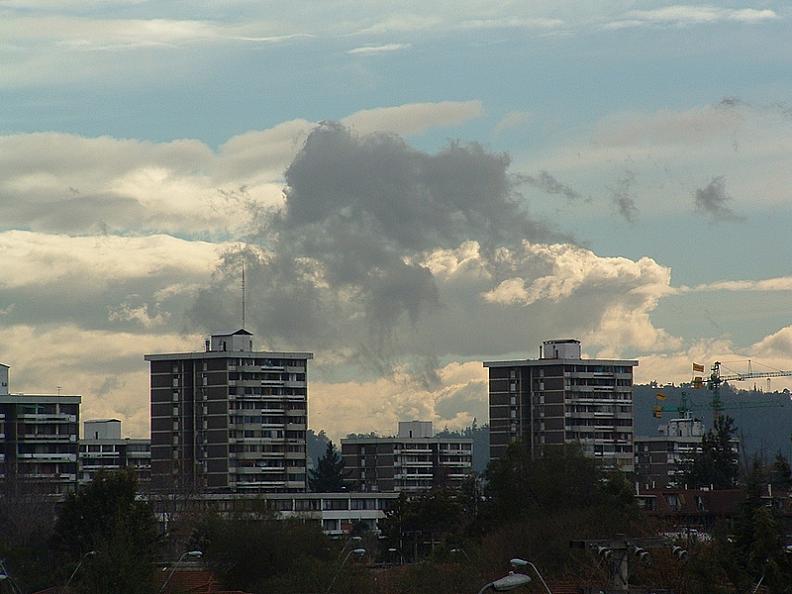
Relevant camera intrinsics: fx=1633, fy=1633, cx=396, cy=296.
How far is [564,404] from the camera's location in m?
193

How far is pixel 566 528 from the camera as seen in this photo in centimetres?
9200

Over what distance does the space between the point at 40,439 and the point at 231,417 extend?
Answer: 2536 cm

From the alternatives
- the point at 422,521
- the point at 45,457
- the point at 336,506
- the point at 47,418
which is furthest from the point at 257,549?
the point at 336,506

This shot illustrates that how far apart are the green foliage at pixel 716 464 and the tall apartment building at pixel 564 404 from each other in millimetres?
23158

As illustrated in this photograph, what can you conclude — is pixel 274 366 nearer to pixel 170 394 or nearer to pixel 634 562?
pixel 170 394

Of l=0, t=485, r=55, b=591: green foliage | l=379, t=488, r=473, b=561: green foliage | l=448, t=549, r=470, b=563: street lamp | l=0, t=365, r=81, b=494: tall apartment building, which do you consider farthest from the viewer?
l=0, t=365, r=81, b=494: tall apartment building

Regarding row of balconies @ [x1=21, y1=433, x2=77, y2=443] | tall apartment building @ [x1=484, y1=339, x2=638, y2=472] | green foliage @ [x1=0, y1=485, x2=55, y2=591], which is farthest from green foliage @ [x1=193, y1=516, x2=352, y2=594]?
tall apartment building @ [x1=484, y1=339, x2=638, y2=472]

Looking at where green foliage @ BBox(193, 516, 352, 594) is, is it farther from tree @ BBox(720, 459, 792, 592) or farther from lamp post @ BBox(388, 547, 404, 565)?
tree @ BBox(720, 459, 792, 592)

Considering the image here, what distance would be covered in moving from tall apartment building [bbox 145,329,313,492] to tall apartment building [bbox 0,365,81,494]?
1590cm

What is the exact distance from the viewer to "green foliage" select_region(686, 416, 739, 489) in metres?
160

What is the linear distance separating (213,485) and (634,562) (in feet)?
357

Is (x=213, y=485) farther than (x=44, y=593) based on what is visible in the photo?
Yes

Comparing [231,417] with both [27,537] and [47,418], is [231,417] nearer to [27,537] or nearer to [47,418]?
[47,418]

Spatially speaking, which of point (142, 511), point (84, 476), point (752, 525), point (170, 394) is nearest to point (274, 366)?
point (170, 394)
